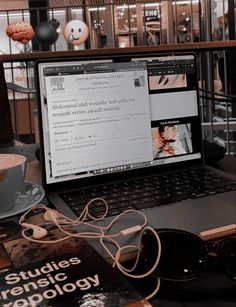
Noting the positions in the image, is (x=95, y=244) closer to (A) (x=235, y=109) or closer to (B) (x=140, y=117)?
(B) (x=140, y=117)

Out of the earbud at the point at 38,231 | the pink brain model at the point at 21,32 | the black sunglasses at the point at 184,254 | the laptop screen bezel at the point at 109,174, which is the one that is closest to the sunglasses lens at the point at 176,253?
the black sunglasses at the point at 184,254

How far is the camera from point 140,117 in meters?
0.70

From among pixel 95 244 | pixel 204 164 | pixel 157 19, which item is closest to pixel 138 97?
pixel 204 164

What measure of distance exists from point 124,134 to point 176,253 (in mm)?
299

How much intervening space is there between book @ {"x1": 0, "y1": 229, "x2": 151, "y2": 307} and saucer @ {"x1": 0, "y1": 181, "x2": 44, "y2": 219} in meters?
0.09

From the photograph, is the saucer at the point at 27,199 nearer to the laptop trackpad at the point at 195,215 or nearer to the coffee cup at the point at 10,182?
the coffee cup at the point at 10,182

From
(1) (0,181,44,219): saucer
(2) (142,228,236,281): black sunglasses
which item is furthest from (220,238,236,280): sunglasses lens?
(1) (0,181,44,219): saucer

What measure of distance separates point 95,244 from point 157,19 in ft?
14.1

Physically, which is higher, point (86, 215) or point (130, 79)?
point (130, 79)

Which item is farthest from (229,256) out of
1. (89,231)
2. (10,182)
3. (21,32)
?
(21,32)

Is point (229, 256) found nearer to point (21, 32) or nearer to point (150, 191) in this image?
point (150, 191)

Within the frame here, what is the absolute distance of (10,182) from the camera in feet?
1.65

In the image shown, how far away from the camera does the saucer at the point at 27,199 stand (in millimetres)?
514

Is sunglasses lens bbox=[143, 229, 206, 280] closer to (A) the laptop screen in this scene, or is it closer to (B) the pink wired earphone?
(B) the pink wired earphone
